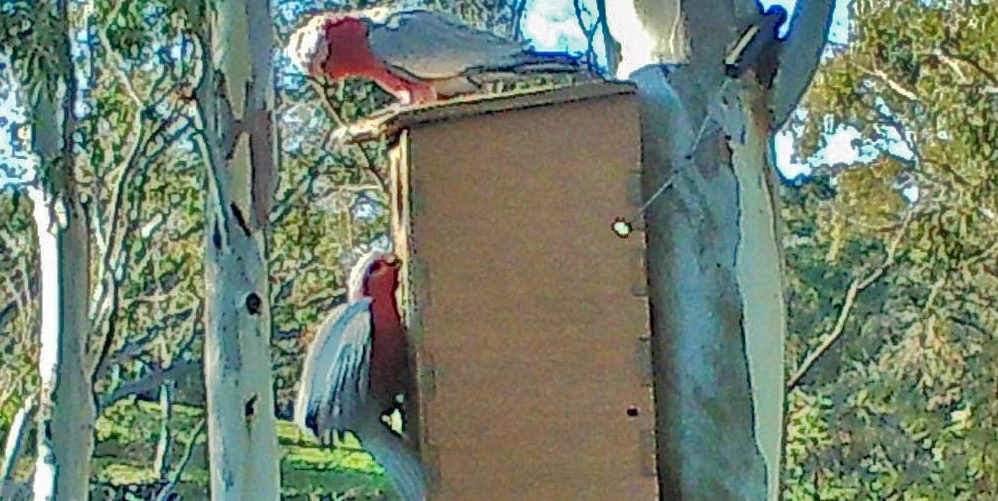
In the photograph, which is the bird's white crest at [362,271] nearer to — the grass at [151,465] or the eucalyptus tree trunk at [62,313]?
the eucalyptus tree trunk at [62,313]

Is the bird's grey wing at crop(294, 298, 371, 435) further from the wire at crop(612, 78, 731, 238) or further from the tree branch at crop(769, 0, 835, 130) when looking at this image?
the tree branch at crop(769, 0, 835, 130)

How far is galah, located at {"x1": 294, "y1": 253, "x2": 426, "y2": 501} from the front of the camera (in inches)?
75.9

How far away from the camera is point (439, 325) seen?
1.84m

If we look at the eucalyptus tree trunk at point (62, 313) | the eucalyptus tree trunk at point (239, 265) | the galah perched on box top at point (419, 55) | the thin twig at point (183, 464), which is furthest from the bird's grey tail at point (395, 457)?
the thin twig at point (183, 464)

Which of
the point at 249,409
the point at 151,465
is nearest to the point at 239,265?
the point at 249,409

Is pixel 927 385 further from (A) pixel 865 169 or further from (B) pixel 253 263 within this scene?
(B) pixel 253 263

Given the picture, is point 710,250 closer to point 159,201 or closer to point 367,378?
point 367,378

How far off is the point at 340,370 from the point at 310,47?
50 cm

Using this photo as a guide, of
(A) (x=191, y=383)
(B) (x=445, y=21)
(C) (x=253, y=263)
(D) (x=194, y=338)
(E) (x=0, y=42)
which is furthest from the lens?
(A) (x=191, y=383)

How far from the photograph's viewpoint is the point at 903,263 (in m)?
7.66

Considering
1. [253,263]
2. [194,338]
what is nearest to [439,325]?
[253,263]

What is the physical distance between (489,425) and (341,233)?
19.0ft

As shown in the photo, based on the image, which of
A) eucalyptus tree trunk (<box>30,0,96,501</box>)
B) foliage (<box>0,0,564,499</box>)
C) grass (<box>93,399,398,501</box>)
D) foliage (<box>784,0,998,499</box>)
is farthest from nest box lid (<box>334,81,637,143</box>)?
grass (<box>93,399,398,501</box>)

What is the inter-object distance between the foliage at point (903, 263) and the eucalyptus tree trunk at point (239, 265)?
85.7 inches
